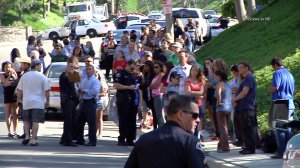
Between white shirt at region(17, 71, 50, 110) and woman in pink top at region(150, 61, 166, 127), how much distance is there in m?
2.28

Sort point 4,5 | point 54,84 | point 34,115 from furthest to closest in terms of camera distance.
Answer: point 4,5, point 54,84, point 34,115

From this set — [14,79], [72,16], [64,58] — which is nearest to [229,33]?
[64,58]

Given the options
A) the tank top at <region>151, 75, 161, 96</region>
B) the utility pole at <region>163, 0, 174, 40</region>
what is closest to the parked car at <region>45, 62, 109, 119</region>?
the tank top at <region>151, 75, 161, 96</region>

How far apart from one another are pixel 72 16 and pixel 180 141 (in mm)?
70549

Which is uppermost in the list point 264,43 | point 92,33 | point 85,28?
point 85,28

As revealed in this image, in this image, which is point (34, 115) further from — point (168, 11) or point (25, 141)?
point (168, 11)

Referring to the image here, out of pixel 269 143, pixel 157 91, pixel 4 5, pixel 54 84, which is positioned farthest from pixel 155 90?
pixel 4 5

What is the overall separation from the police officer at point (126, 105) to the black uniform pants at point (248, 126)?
3.10m

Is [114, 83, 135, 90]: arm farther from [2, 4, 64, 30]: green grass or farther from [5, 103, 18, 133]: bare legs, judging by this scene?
[2, 4, 64, 30]: green grass

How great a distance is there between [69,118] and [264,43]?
918 cm

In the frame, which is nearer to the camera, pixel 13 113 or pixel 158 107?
pixel 158 107

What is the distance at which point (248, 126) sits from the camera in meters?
15.4

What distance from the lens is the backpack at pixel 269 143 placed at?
15336 millimetres

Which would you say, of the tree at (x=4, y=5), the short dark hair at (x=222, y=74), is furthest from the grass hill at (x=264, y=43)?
the tree at (x=4, y=5)
